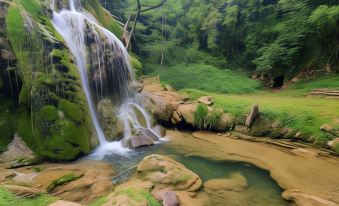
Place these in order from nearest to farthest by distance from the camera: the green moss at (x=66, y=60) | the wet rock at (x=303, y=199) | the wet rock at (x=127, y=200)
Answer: the wet rock at (x=127, y=200)
the wet rock at (x=303, y=199)
the green moss at (x=66, y=60)

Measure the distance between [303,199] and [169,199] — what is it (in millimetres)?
3242

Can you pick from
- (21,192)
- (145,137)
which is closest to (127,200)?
(21,192)

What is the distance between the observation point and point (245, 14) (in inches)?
886

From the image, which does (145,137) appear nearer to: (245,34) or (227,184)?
(227,184)

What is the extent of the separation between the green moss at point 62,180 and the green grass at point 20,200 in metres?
1.27

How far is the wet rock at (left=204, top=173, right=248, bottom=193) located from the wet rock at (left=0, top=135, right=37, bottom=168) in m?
5.86

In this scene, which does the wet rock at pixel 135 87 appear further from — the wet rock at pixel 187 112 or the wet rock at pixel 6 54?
the wet rock at pixel 6 54

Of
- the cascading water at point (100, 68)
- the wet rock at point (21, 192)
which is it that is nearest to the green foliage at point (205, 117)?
the cascading water at point (100, 68)

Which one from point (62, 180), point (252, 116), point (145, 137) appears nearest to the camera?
point (62, 180)

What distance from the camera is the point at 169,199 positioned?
5.88 metres

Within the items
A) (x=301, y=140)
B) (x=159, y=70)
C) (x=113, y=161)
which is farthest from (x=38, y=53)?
(x=159, y=70)

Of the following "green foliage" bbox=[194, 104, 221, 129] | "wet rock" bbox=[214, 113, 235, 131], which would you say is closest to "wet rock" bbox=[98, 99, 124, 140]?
"green foliage" bbox=[194, 104, 221, 129]

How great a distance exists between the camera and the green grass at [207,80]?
19.0 m

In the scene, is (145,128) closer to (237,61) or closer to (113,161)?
(113,161)
